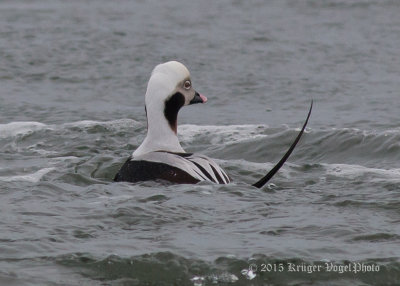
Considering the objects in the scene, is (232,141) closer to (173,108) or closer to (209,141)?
(209,141)

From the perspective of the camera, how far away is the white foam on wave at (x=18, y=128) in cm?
1254

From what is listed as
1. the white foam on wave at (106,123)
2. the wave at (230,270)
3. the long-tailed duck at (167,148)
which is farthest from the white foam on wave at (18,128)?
the wave at (230,270)

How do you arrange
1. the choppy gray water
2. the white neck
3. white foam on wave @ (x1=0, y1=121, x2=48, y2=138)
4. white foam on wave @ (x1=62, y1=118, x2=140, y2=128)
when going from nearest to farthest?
the choppy gray water < the white neck < white foam on wave @ (x1=0, y1=121, x2=48, y2=138) < white foam on wave @ (x1=62, y1=118, x2=140, y2=128)

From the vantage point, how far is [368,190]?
9039mm

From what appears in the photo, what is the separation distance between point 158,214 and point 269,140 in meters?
4.45

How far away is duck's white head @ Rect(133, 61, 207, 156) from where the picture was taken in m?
9.20

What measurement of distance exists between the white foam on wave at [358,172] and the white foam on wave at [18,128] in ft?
12.5

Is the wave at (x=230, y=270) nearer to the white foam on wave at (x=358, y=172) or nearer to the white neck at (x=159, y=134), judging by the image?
the white neck at (x=159, y=134)

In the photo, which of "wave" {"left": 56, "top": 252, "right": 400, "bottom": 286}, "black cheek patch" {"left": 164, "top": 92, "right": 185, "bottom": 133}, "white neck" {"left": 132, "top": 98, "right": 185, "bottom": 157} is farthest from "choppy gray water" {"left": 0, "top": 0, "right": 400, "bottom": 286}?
"black cheek patch" {"left": 164, "top": 92, "right": 185, "bottom": 133}

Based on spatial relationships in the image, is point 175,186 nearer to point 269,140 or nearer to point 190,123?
point 269,140

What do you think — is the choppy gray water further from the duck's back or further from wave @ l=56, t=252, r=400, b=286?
the duck's back

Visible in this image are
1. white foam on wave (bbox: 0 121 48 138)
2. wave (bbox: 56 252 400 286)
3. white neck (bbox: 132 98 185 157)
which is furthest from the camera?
white foam on wave (bbox: 0 121 48 138)

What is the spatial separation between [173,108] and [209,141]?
291 cm

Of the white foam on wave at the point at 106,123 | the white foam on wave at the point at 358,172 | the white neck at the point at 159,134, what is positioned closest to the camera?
the white neck at the point at 159,134
